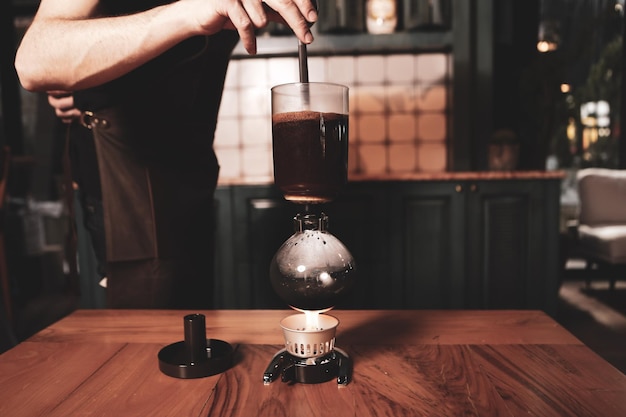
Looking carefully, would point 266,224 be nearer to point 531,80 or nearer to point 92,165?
point 92,165

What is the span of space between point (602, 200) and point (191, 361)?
12.1ft

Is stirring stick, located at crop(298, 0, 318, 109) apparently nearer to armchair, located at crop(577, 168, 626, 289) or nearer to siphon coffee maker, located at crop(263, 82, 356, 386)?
siphon coffee maker, located at crop(263, 82, 356, 386)

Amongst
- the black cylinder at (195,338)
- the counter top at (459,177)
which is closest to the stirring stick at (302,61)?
the black cylinder at (195,338)

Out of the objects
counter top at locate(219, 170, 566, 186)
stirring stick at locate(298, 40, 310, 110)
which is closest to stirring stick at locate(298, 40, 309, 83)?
stirring stick at locate(298, 40, 310, 110)

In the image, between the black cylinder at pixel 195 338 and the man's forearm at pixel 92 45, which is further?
the man's forearm at pixel 92 45

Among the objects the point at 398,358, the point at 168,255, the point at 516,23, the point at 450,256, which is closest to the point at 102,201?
the point at 168,255

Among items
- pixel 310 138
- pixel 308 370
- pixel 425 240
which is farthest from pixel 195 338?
pixel 425 240

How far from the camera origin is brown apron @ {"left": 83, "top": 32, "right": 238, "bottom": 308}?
1284 mm

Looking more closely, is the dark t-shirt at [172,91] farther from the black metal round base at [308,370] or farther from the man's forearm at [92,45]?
the black metal round base at [308,370]

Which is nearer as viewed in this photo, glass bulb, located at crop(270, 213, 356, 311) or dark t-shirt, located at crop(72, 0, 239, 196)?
glass bulb, located at crop(270, 213, 356, 311)

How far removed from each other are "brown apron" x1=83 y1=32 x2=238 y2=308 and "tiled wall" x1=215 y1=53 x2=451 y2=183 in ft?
5.48

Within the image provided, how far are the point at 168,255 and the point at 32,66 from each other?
537 mm

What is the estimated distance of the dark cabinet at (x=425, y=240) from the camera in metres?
2.65

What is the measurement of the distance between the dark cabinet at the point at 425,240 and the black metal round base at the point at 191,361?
72.0 inches
